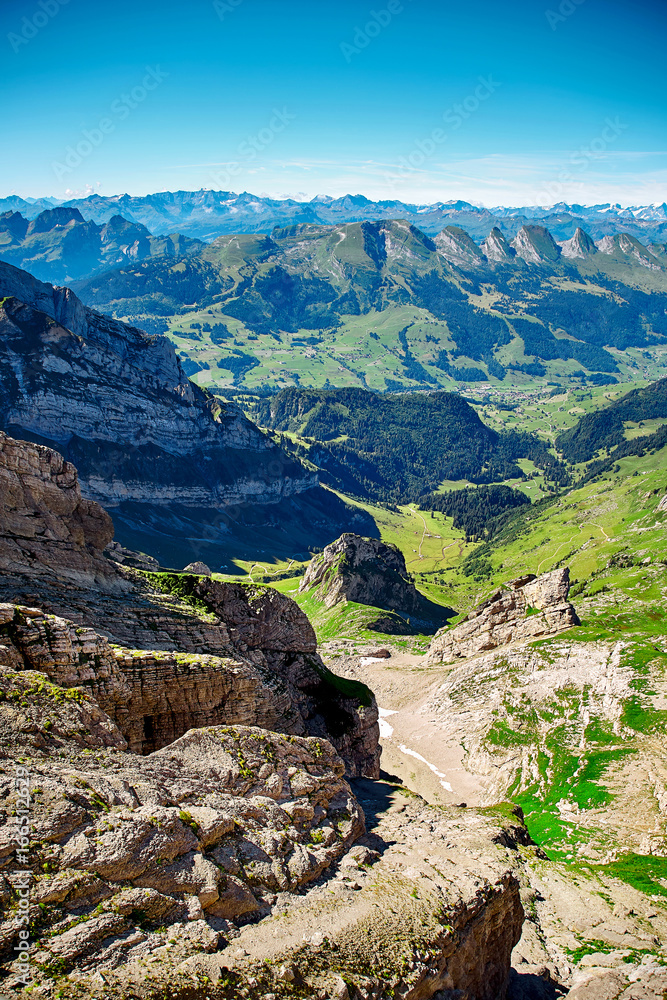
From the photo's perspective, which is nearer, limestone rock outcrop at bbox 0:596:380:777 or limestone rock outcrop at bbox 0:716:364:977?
limestone rock outcrop at bbox 0:716:364:977

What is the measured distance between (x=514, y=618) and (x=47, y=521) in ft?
294

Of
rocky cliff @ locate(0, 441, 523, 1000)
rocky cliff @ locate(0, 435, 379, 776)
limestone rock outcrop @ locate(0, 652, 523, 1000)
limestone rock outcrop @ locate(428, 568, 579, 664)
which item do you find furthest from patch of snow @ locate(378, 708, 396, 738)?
limestone rock outcrop @ locate(0, 652, 523, 1000)

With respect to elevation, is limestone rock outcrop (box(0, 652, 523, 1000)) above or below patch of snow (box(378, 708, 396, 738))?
above

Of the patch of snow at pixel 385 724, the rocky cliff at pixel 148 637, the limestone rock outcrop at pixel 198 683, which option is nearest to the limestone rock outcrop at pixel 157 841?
the limestone rock outcrop at pixel 198 683

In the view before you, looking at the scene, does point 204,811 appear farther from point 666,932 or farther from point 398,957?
point 666,932

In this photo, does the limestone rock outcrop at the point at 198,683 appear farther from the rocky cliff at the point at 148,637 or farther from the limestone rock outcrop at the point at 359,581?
the limestone rock outcrop at the point at 359,581

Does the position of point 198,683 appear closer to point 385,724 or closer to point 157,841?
point 157,841

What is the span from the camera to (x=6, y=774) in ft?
81.0

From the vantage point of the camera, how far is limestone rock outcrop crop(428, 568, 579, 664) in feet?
356

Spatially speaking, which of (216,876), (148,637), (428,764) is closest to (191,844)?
(216,876)

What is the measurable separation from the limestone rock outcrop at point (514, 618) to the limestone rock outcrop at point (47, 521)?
3080 inches

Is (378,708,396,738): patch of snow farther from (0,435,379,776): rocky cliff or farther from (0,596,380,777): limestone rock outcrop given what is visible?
(0,596,380,777): limestone rock outcrop

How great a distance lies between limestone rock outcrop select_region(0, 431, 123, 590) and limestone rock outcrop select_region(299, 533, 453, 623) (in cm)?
12487

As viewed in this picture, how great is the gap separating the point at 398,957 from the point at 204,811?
37.5 feet
